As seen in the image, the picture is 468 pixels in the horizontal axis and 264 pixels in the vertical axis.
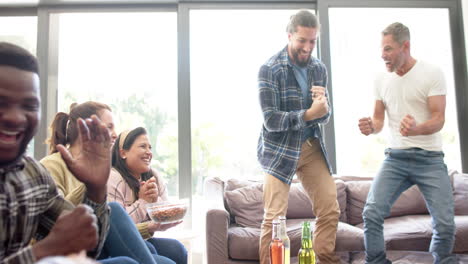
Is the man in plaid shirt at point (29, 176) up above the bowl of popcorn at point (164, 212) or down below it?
above

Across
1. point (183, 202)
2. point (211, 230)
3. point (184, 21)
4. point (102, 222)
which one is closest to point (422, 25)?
point (184, 21)

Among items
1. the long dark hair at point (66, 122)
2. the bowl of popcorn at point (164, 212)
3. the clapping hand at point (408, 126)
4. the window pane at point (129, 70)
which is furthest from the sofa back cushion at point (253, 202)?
the long dark hair at point (66, 122)

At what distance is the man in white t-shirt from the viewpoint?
6.57 ft

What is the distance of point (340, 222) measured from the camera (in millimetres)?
2826

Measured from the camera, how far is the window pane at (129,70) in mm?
3580

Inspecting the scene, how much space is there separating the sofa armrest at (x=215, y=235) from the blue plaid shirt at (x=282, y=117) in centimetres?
47

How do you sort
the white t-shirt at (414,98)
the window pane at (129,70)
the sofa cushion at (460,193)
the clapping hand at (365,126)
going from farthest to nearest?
the window pane at (129,70), the sofa cushion at (460,193), the clapping hand at (365,126), the white t-shirt at (414,98)

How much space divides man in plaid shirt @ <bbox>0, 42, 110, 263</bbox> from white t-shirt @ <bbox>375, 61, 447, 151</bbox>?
5.78 feet

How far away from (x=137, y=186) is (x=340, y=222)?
159 centimetres

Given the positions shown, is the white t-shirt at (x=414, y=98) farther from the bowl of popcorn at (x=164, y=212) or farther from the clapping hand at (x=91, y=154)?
the clapping hand at (x=91, y=154)

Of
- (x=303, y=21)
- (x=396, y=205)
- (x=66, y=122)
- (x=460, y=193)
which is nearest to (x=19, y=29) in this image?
(x=66, y=122)

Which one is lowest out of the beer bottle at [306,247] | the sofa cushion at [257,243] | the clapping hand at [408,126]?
the sofa cushion at [257,243]

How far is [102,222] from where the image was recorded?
0.86 metres

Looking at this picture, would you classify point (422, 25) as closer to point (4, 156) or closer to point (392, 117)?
point (392, 117)
